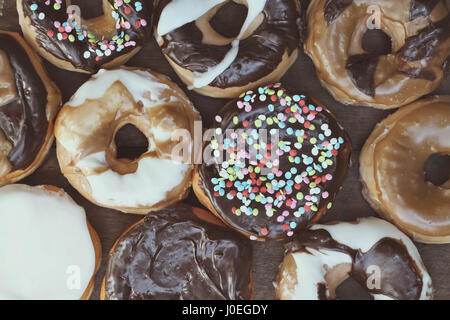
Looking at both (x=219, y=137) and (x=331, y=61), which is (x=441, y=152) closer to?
(x=331, y=61)

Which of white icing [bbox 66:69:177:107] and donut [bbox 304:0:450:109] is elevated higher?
donut [bbox 304:0:450:109]

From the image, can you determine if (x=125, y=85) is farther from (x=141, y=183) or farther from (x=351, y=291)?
(x=351, y=291)

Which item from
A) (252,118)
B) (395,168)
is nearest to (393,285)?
(395,168)

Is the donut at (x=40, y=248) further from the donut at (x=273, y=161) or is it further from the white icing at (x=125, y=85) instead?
the donut at (x=273, y=161)

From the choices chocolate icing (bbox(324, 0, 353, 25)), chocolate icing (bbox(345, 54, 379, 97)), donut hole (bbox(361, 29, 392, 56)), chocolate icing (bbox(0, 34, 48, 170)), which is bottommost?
chocolate icing (bbox(0, 34, 48, 170))

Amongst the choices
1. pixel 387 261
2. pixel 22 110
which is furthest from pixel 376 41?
pixel 22 110

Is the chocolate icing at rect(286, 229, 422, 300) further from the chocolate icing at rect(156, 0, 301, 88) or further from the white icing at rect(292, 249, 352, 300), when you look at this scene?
the chocolate icing at rect(156, 0, 301, 88)

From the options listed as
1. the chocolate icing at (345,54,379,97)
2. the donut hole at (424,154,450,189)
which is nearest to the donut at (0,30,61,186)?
the chocolate icing at (345,54,379,97)
